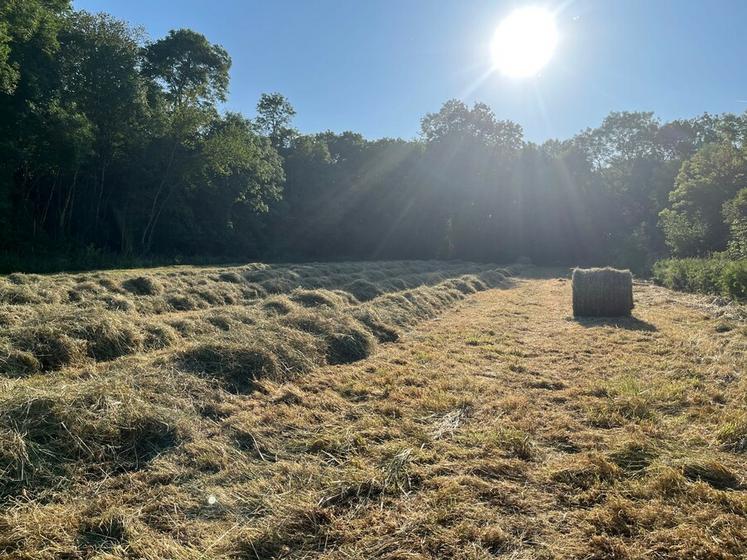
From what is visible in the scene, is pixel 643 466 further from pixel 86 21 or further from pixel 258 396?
pixel 86 21

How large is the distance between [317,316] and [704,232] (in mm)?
29020

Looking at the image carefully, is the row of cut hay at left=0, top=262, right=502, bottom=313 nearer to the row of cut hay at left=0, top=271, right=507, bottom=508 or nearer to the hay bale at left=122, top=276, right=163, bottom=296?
the hay bale at left=122, top=276, right=163, bottom=296

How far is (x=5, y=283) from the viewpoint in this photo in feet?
34.2

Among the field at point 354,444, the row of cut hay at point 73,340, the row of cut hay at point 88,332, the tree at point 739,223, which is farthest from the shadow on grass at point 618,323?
the tree at point 739,223

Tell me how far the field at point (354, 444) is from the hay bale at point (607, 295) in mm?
3394

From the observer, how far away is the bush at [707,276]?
46.7 ft

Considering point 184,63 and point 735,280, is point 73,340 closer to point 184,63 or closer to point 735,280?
point 735,280

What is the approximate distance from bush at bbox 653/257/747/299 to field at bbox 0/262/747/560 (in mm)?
7937

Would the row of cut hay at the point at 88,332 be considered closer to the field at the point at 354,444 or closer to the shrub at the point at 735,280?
the field at the point at 354,444

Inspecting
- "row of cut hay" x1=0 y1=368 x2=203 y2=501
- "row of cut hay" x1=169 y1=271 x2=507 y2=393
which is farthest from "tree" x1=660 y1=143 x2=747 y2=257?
"row of cut hay" x1=0 y1=368 x2=203 y2=501

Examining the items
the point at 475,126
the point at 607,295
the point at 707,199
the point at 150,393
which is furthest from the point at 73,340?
the point at 475,126

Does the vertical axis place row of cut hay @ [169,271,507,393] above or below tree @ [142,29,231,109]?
below

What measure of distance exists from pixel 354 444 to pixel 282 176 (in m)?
36.7

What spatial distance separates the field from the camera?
2.85 metres
